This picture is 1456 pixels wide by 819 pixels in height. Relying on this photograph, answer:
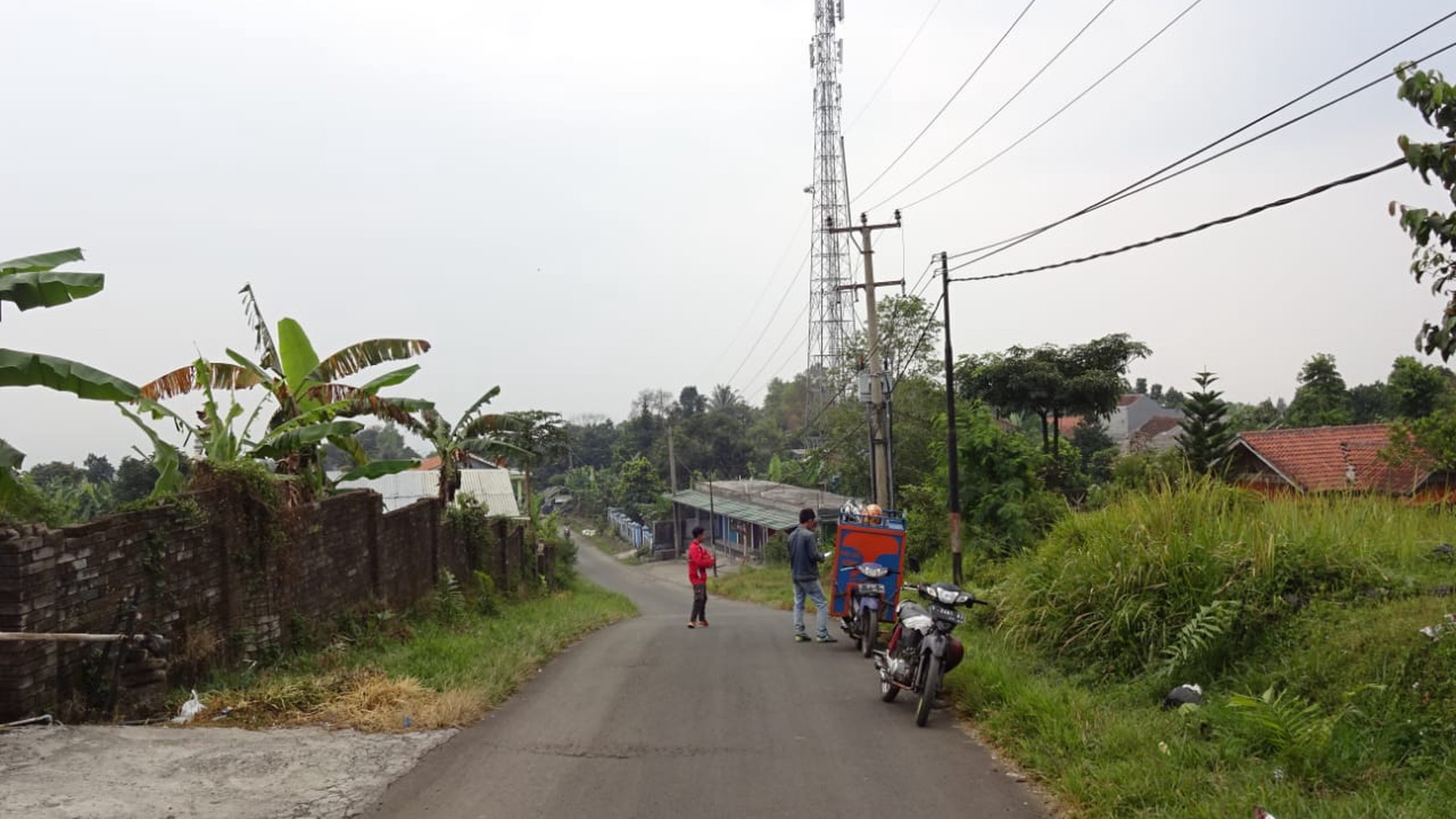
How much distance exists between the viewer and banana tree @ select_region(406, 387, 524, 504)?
1981 centimetres

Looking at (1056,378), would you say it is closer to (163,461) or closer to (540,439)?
(540,439)

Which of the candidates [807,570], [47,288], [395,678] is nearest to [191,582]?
[395,678]

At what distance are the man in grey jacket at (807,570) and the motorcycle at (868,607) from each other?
29.3 inches

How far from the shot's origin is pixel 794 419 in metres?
95.8

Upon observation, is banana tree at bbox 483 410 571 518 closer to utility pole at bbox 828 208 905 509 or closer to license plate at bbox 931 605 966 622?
utility pole at bbox 828 208 905 509

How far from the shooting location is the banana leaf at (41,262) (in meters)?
7.90

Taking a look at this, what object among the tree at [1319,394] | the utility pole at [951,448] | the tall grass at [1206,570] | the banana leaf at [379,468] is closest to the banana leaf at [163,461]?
the banana leaf at [379,468]

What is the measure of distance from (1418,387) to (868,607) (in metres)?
27.9

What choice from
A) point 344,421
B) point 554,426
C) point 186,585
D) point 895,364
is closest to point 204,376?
point 344,421

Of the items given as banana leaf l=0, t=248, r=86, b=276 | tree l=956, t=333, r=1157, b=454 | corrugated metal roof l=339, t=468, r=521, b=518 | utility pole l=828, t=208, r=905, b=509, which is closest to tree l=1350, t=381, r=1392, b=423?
tree l=956, t=333, r=1157, b=454

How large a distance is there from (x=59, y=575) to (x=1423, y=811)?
8.50 m

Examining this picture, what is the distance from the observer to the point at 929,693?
7730 millimetres

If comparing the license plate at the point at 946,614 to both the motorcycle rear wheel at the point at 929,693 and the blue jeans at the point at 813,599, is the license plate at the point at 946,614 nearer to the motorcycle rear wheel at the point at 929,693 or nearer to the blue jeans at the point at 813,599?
the motorcycle rear wheel at the point at 929,693

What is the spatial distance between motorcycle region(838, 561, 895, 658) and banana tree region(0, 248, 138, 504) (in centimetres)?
754
